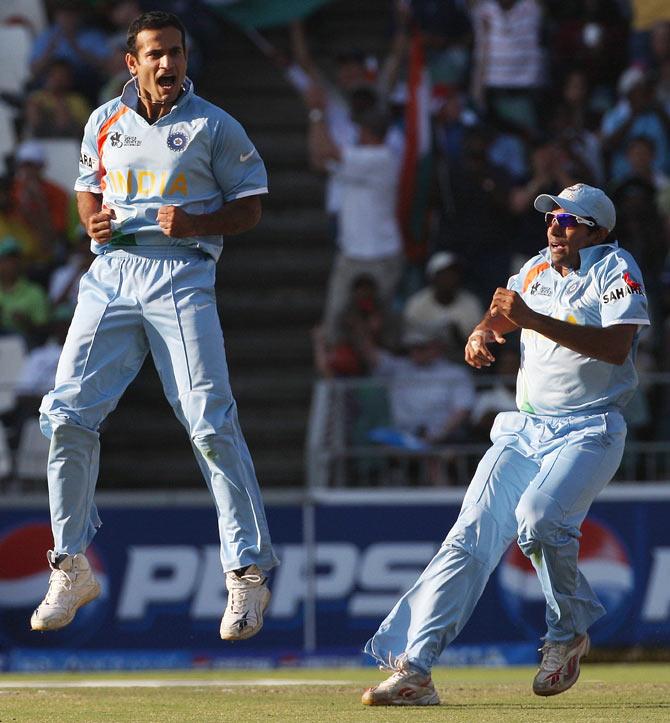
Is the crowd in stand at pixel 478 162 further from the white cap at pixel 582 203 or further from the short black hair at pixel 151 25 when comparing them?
the short black hair at pixel 151 25

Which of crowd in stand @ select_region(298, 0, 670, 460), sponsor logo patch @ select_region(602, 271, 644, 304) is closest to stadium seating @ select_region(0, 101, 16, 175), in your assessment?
crowd in stand @ select_region(298, 0, 670, 460)

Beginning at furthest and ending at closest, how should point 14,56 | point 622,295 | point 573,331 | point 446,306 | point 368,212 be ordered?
point 14,56 → point 368,212 → point 446,306 → point 622,295 → point 573,331

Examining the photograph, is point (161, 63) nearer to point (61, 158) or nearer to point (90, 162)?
point (90, 162)

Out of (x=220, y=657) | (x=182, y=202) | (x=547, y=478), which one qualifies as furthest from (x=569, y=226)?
(x=220, y=657)

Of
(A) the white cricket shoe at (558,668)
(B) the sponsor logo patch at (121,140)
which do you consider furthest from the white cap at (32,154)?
(A) the white cricket shoe at (558,668)

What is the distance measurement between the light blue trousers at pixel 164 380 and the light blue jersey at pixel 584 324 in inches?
55.4

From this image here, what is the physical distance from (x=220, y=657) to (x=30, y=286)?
3.95 m

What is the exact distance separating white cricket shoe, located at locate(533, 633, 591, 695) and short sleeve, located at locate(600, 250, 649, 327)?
1523 mm

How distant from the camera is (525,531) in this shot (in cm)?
729

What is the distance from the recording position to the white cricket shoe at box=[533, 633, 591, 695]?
24.7 ft

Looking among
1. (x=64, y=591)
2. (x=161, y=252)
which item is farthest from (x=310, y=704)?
(x=161, y=252)

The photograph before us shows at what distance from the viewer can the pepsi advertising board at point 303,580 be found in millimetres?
12805

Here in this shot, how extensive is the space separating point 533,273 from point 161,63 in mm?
2016

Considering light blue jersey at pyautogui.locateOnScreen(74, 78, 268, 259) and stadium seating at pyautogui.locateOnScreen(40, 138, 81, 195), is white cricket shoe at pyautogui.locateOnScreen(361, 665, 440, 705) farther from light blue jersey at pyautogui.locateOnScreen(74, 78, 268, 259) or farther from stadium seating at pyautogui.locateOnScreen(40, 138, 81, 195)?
stadium seating at pyautogui.locateOnScreen(40, 138, 81, 195)
